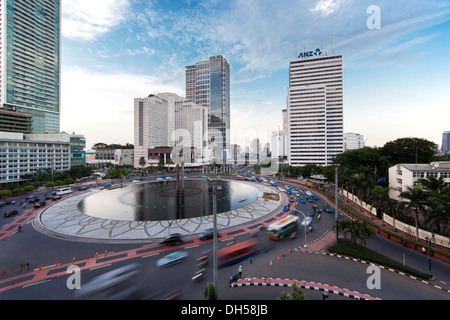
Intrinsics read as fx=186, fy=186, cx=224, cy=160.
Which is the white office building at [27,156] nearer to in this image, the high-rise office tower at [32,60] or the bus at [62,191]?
the bus at [62,191]

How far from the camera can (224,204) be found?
4091 cm

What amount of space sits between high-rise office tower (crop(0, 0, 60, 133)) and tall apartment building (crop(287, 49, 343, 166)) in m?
132

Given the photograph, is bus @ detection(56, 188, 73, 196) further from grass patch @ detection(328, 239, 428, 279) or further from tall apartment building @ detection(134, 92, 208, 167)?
grass patch @ detection(328, 239, 428, 279)

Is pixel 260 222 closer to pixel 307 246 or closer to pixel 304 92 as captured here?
pixel 307 246

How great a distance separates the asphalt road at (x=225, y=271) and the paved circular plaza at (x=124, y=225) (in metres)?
1.74

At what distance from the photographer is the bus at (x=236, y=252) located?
63.9 feet

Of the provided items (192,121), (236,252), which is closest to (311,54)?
(192,121)

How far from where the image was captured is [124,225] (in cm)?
2920

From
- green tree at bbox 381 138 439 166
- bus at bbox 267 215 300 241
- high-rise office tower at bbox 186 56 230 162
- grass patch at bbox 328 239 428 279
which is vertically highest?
high-rise office tower at bbox 186 56 230 162

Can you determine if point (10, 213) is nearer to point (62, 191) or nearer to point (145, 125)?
point (62, 191)

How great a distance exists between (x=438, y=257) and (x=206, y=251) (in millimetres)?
25055

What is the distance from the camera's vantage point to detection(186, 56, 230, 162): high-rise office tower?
133625mm

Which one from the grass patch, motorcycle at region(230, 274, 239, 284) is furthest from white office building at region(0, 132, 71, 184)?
the grass patch
